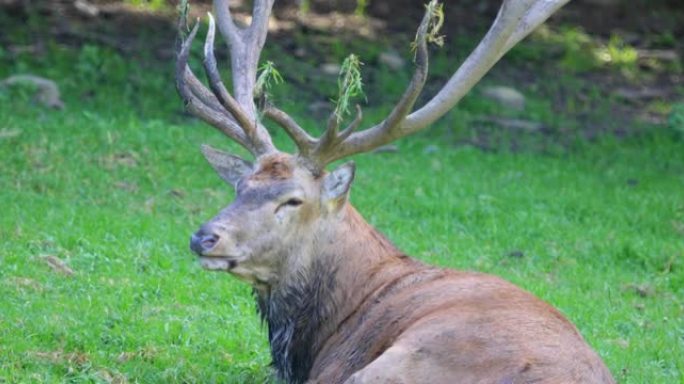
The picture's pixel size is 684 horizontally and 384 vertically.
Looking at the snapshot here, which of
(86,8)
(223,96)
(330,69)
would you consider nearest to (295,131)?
(223,96)

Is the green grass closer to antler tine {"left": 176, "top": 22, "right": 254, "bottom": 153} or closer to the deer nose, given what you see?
the deer nose

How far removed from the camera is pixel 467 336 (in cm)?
597

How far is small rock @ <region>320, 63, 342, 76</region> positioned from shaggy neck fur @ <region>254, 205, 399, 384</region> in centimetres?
844

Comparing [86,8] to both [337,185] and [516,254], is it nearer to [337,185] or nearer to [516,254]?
[516,254]

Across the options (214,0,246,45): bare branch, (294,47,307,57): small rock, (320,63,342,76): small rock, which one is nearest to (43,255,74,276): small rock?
(214,0,246,45): bare branch

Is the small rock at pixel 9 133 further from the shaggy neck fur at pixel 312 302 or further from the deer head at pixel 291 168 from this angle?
the shaggy neck fur at pixel 312 302

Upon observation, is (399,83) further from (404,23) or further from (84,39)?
(84,39)

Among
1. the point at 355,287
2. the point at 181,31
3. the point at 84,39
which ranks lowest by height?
the point at 84,39

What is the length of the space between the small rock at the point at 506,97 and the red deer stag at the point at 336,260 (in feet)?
24.9

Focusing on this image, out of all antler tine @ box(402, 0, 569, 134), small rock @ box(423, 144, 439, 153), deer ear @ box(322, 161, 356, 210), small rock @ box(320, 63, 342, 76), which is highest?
antler tine @ box(402, 0, 569, 134)

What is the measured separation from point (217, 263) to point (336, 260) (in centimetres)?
67

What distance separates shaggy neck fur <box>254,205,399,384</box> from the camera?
6.72m

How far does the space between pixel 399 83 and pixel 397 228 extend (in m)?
4.90

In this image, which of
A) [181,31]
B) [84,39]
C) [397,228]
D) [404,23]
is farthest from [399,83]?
[181,31]
